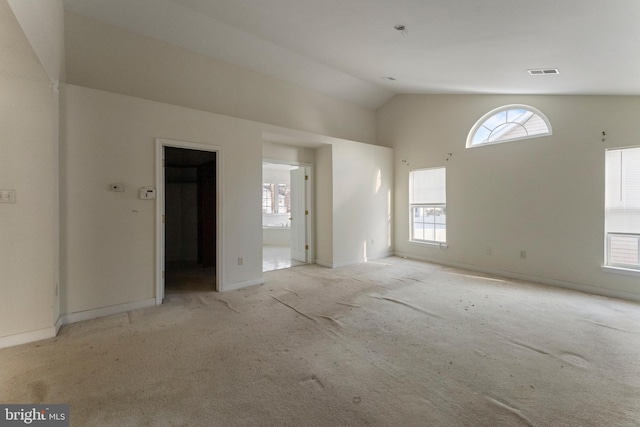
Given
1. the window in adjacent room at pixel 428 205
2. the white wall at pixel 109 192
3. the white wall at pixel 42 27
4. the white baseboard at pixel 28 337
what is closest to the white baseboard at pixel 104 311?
the white wall at pixel 109 192

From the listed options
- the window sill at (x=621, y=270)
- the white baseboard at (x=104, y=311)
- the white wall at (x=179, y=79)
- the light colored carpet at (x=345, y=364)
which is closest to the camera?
the light colored carpet at (x=345, y=364)

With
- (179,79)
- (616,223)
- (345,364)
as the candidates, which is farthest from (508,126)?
(179,79)

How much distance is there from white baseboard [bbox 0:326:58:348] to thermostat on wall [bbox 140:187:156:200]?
157 centimetres

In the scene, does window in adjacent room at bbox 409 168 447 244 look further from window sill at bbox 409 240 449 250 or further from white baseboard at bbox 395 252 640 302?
white baseboard at bbox 395 252 640 302

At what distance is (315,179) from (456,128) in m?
3.04

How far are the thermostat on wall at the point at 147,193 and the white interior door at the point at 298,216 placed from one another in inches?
122

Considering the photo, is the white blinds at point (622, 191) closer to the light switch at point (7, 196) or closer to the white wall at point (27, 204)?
the white wall at point (27, 204)

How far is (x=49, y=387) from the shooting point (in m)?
1.91

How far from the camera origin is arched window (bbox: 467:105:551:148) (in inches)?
179

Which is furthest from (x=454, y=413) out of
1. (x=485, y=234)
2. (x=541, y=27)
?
(x=485, y=234)

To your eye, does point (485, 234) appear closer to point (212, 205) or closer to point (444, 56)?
point (444, 56)

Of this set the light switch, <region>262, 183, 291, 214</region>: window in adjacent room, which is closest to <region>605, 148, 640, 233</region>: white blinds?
the light switch

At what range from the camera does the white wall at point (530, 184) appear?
3.94m

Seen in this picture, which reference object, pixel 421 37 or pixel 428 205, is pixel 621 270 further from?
pixel 421 37
